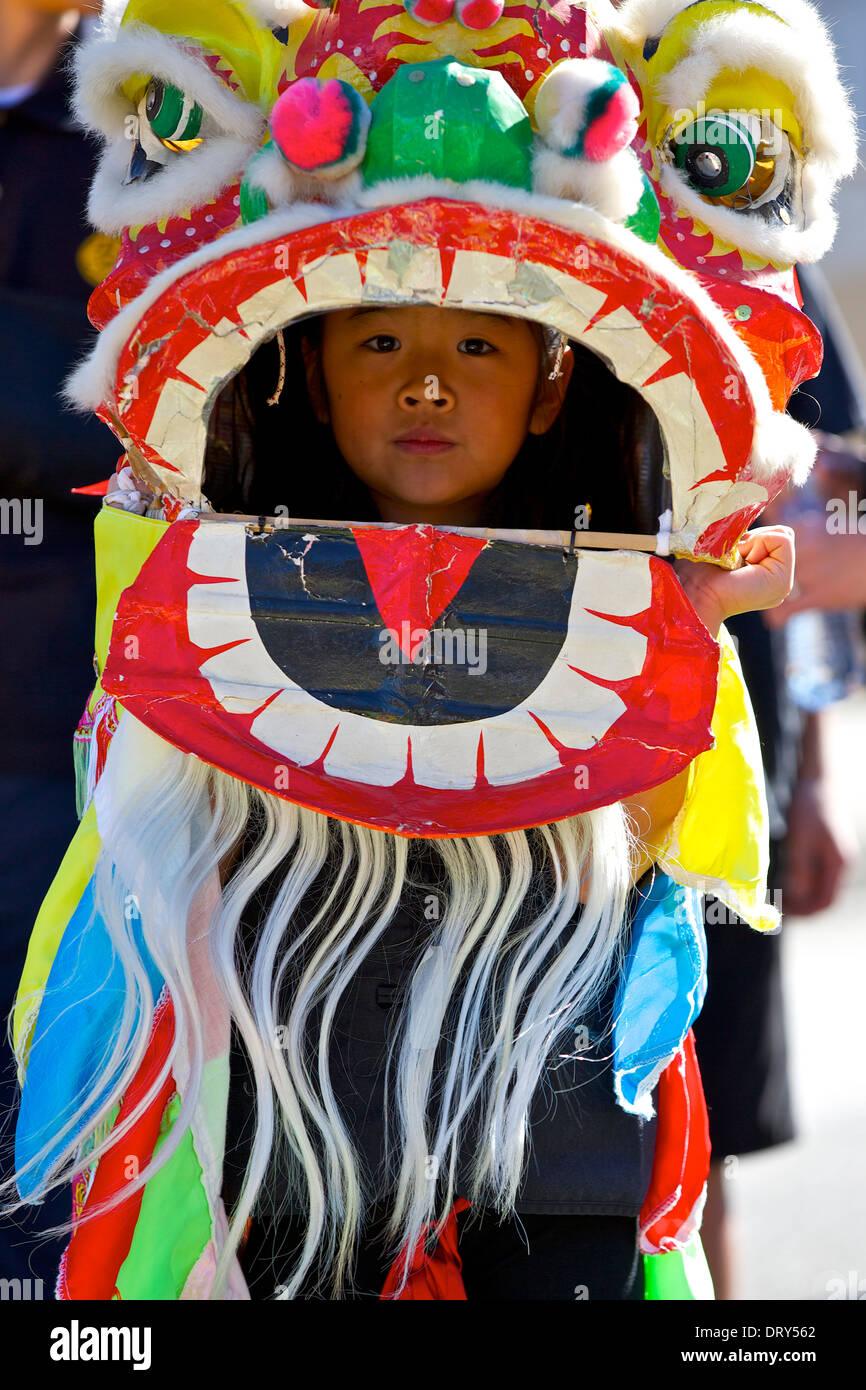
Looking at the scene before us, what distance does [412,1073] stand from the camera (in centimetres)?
154

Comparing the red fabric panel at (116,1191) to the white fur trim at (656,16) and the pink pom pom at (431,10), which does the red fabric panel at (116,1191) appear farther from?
the white fur trim at (656,16)

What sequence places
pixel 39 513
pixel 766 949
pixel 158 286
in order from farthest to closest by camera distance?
pixel 766 949 < pixel 39 513 < pixel 158 286

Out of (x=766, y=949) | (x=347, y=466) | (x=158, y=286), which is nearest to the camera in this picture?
(x=158, y=286)

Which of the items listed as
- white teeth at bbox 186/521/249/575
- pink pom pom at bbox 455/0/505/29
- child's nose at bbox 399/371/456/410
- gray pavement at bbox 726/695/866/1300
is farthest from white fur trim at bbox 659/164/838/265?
gray pavement at bbox 726/695/866/1300

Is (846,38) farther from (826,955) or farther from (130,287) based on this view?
(130,287)

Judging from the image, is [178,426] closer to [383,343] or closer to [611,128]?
[383,343]

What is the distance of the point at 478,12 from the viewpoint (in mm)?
1423

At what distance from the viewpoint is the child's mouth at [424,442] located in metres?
1.71

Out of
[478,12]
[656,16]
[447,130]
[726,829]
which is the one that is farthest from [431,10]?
[726,829]

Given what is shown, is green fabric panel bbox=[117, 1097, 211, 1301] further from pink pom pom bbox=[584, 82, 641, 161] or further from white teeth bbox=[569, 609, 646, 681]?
pink pom pom bbox=[584, 82, 641, 161]

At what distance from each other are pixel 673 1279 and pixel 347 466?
1.07 m

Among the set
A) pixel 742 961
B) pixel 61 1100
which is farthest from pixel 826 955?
pixel 61 1100

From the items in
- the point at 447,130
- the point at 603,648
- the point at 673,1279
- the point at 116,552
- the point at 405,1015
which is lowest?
the point at 673,1279

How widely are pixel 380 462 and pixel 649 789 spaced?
20.1 inches
